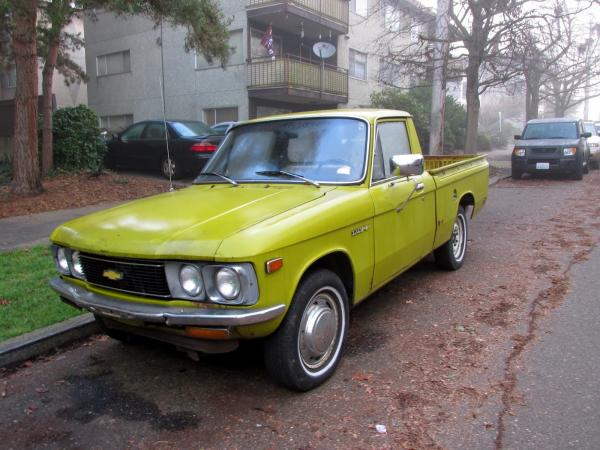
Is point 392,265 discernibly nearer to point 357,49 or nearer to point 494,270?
point 494,270

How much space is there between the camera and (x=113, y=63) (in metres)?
23.0

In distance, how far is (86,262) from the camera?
342 centimetres

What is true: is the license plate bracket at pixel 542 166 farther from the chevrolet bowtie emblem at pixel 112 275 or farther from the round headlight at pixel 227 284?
the chevrolet bowtie emblem at pixel 112 275

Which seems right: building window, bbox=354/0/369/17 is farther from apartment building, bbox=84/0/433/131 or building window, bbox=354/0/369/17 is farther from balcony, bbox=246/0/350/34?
balcony, bbox=246/0/350/34

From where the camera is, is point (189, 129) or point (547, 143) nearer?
point (189, 129)

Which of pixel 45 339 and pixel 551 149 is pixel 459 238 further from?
pixel 551 149

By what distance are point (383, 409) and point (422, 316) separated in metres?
1.67

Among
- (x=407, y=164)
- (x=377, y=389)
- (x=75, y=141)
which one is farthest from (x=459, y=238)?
(x=75, y=141)

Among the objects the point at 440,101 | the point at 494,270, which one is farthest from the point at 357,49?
the point at 494,270

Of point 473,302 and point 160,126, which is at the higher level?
point 160,126

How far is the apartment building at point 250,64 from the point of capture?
1862 centimetres

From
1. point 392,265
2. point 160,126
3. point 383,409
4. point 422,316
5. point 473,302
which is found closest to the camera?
point 383,409

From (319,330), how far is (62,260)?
1.84 m

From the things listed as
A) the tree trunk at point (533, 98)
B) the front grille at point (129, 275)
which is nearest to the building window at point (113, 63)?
the tree trunk at point (533, 98)
